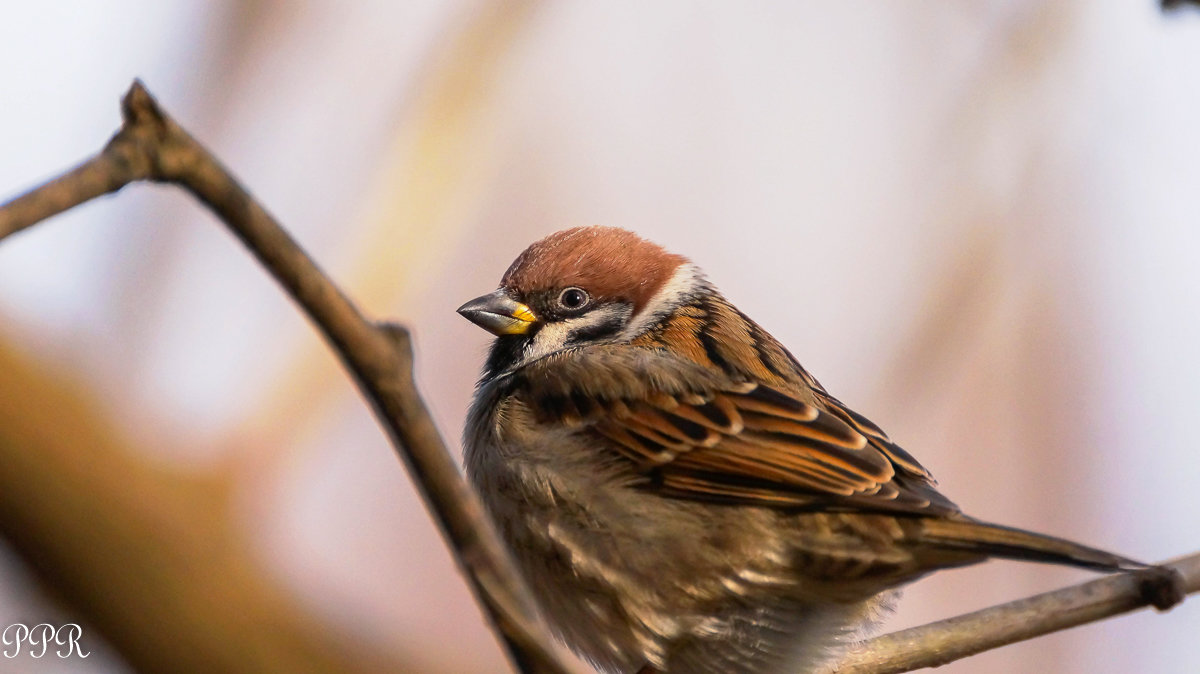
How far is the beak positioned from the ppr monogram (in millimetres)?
1326

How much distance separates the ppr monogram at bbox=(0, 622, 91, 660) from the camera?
207cm

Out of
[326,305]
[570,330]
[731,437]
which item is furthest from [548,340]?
[326,305]

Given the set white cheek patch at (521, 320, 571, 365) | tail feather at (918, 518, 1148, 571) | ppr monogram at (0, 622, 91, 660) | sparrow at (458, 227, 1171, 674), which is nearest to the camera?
tail feather at (918, 518, 1148, 571)

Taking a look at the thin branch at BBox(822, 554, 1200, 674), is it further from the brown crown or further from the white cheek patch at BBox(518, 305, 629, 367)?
the brown crown

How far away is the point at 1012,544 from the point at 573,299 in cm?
158

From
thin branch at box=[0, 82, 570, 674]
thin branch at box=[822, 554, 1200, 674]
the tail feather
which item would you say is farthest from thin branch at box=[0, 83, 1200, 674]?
thin branch at box=[822, 554, 1200, 674]

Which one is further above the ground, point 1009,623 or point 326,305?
point 326,305

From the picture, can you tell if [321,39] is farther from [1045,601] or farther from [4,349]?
[1045,601]

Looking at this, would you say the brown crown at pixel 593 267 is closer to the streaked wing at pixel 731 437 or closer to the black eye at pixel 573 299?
the black eye at pixel 573 299

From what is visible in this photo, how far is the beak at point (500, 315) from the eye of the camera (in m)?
3.19

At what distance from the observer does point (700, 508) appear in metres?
2.55

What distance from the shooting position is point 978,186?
4766mm

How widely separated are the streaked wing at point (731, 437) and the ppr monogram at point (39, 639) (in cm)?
116

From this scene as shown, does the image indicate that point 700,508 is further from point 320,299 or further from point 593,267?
point 320,299
